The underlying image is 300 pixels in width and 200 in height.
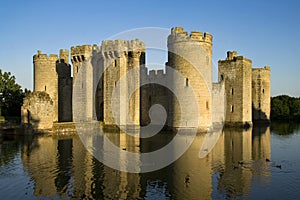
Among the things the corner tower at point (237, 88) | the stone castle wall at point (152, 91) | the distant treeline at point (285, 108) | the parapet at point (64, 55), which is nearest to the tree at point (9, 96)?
the parapet at point (64, 55)

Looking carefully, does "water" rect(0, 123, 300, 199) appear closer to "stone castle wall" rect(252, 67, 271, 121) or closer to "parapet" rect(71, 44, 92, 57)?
"parapet" rect(71, 44, 92, 57)

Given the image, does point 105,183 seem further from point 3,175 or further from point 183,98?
point 183,98

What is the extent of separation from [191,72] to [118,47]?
253 inches

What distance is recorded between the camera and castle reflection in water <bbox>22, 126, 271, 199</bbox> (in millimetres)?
9289

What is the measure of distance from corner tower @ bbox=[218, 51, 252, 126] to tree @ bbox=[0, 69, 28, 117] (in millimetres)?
18056

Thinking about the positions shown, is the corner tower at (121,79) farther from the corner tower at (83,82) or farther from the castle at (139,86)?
the corner tower at (83,82)

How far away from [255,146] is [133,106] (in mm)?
11378

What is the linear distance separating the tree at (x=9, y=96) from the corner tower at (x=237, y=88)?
18.1 metres

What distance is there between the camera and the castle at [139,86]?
22516 mm

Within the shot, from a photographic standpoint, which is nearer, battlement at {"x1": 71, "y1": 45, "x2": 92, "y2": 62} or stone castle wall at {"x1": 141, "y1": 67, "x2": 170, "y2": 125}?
battlement at {"x1": 71, "y1": 45, "x2": 92, "y2": 62}

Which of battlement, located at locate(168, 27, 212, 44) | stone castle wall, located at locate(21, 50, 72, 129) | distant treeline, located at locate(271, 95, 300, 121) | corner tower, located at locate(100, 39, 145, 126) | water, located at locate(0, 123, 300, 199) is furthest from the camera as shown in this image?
distant treeline, located at locate(271, 95, 300, 121)

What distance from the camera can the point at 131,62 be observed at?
26.6 meters

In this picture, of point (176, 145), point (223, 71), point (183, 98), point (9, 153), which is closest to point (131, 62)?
point (183, 98)

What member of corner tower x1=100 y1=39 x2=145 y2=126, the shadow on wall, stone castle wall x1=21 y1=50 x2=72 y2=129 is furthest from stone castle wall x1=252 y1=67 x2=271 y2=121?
stone castle wall x1=21 y1=50 x2=72 y2=129
